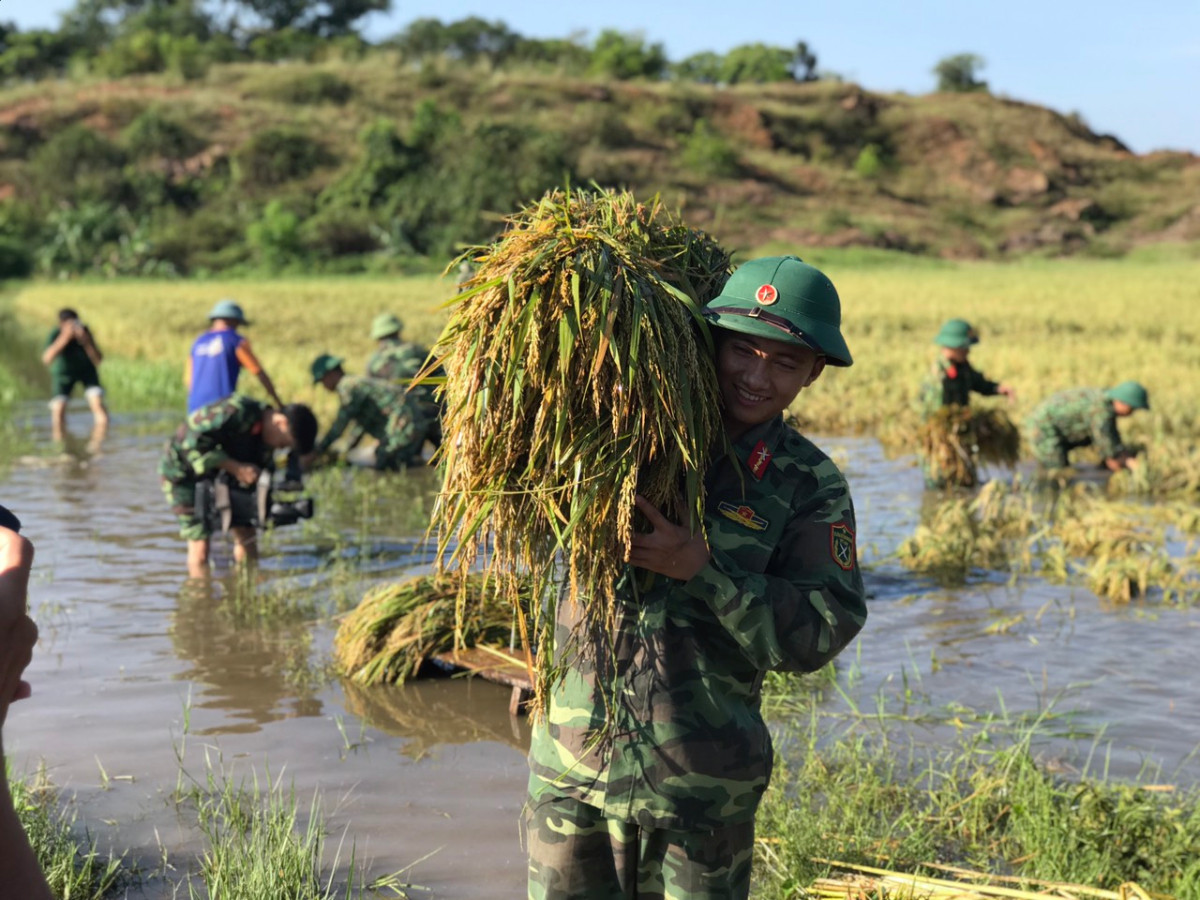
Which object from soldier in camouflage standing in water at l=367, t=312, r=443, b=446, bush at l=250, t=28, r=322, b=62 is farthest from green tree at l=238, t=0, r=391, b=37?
soldier in camouflage standing in water at l=367, t=312, r=443, b=446

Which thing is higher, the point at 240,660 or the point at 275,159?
the point at 275,159

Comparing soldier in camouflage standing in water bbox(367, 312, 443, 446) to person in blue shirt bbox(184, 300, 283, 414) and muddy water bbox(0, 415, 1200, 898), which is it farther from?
muddy water bbox(0, 415, 1200, 898)

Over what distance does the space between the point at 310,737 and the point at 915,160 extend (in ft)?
267

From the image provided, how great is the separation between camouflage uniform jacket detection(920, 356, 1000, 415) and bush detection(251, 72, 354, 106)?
69752mm

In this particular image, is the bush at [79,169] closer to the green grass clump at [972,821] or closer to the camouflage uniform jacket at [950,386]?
the camouflage uniform jacket at [950,386]

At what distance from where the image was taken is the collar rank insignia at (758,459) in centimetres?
265

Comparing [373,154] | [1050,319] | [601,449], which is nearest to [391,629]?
[601,449]

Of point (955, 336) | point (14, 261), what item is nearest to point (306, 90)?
point (14, 261)

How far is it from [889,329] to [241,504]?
17.1 meters

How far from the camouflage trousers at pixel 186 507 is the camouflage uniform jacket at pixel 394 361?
3148 millimetres

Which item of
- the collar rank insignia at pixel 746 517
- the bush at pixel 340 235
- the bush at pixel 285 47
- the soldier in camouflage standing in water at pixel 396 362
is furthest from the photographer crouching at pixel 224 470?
the bush at pixel 285 47

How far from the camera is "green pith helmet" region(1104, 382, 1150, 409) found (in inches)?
416

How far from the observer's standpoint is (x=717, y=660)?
2627 mm

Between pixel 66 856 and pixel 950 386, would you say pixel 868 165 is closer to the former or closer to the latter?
pixel 950 386
